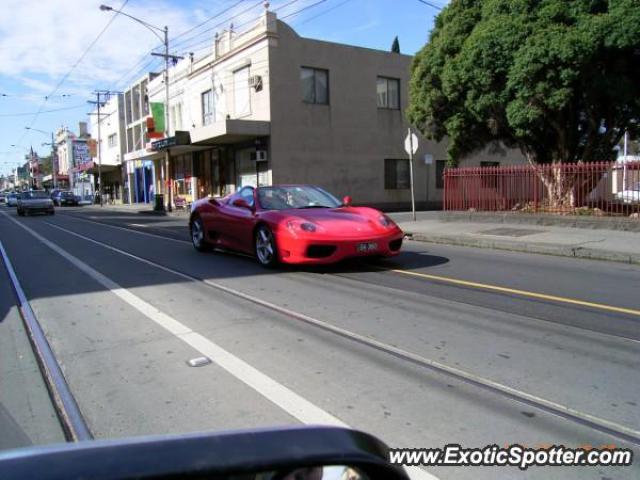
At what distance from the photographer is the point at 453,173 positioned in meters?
18.0

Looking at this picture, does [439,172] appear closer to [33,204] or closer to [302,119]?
[302,119]

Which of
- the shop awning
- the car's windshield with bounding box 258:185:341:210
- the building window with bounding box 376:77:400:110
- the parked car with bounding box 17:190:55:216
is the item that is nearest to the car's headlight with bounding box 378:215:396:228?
the car's windshield with bounding box 258:185:341:210

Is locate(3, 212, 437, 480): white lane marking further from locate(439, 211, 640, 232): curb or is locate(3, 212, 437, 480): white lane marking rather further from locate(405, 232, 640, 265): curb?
locate(439, 211, 640, 232): curb

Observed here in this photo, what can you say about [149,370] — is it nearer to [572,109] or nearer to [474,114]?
[474,114]

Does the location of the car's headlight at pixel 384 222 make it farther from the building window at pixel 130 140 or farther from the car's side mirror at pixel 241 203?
the building window at pixel 130 140

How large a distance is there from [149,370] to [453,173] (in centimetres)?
1515

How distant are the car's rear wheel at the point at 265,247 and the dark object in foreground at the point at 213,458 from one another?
7248mm

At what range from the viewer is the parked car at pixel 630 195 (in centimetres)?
1402

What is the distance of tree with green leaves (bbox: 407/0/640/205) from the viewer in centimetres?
1375

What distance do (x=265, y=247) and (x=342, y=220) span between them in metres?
1.38

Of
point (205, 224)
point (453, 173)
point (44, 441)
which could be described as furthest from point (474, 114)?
point (44, 441)

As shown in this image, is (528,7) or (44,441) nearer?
(44,441)

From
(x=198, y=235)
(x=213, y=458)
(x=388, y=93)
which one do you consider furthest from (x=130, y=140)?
(x=213, y=458)

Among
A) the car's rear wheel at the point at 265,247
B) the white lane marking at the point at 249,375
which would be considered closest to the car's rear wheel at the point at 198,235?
the car's rear wheel at the point at 265,247
